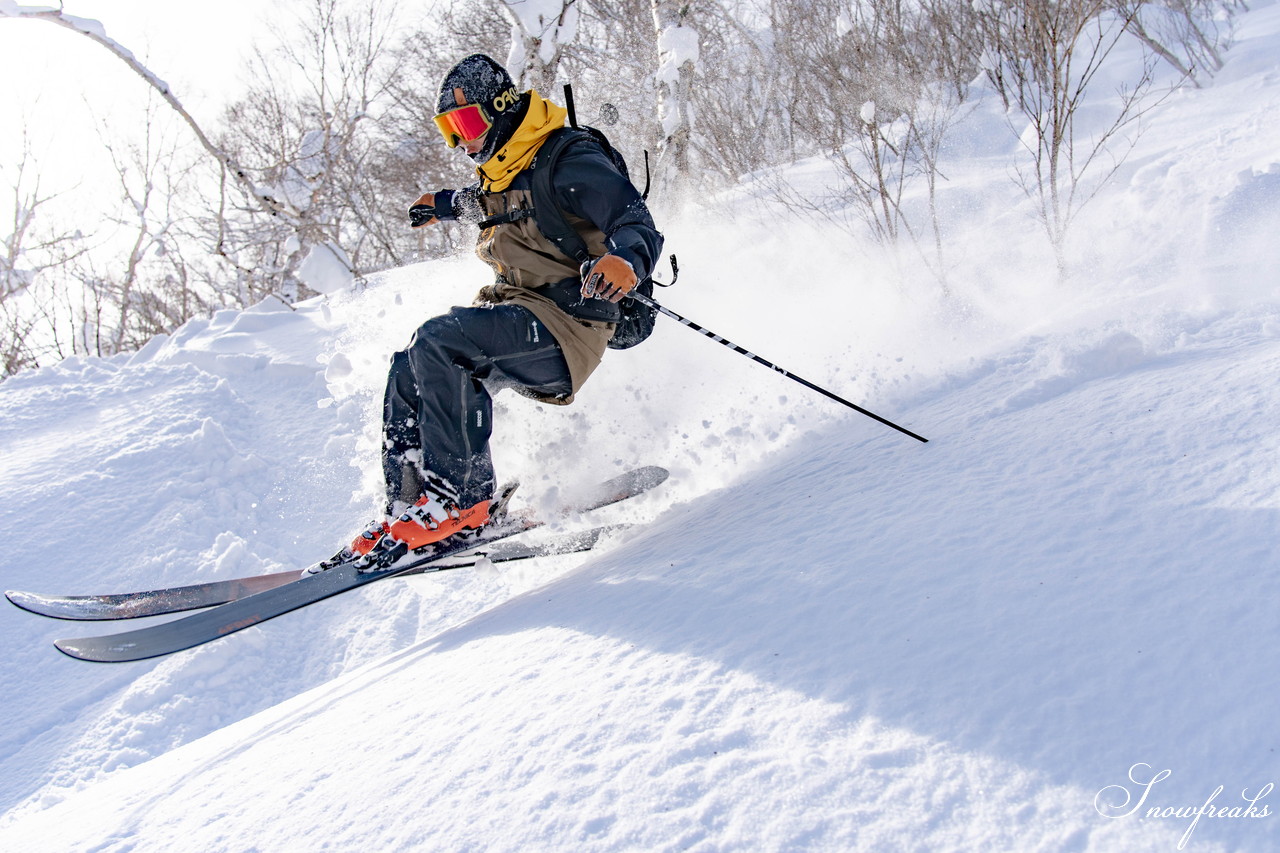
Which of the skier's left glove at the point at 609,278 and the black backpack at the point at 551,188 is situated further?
the black backpack at the point at 551,188

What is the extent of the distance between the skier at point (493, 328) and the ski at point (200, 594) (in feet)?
0.91

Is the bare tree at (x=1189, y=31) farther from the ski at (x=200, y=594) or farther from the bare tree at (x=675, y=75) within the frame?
the ski at (x=200, y=594)

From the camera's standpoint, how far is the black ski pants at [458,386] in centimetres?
277

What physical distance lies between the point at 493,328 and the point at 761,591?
4.57 feet

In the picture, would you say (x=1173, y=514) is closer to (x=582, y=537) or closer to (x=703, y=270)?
(x=582, y=537)

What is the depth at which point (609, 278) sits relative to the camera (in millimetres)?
2463

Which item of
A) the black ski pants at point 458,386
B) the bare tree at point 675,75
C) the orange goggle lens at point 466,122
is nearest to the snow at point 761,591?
the black ski pants at point 458,386

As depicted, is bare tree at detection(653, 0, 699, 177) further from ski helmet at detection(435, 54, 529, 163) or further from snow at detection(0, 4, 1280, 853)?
ski helmet at detection(435, 54, 529, 163)

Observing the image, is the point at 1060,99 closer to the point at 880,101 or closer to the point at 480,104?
the point at 880,101

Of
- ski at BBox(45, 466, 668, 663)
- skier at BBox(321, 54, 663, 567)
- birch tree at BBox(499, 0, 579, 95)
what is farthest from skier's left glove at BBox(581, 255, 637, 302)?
birch tree at BBox(499, 0, 579, 95)

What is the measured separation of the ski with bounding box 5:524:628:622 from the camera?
2943 millimetres

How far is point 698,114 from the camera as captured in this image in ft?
34.1

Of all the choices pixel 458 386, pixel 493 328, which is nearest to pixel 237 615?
pixel 458 386

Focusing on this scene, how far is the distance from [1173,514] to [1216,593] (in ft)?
1.10
